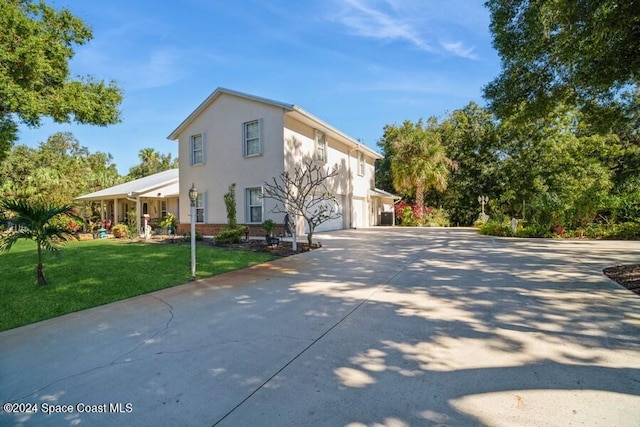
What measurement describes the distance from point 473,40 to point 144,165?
41935 millimetres

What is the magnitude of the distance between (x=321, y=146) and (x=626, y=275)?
13.7m

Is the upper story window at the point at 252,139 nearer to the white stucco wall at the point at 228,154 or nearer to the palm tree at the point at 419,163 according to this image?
the white stucco wall at the point at 228,154

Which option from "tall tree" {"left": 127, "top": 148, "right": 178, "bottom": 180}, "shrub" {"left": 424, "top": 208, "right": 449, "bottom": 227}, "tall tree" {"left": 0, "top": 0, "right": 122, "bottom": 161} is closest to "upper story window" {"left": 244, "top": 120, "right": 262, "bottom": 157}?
"tall tree" {"left": 0, "top": 0, "right": 122, "bottom": 161}

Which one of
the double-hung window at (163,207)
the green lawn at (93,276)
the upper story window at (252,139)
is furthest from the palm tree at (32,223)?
the double-hung window at (163,207)

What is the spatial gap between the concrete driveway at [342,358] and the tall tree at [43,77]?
36.7 feet

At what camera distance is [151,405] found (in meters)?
2.61

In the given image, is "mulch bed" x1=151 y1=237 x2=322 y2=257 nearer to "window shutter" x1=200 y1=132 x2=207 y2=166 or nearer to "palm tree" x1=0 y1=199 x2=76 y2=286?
"palm tree" x1=0 y1=199 x2=76 y2=286

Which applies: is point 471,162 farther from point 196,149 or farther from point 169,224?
point 169,224

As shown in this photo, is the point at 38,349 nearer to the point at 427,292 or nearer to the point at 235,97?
the point at 427,292

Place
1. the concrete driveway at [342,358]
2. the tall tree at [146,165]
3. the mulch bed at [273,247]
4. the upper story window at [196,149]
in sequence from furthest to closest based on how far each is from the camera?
the tall tree at [146,165] → the upper story window at [196,149] → the mulch bed at [273,247] → the concrete driveway at [342,358]

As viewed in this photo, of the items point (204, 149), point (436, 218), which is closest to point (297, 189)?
point (204, 149)

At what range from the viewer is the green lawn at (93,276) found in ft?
17.6

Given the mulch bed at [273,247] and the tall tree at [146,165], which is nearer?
the mulch bed at [273,247]

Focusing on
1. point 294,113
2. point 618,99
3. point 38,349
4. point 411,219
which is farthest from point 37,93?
point 411,219
